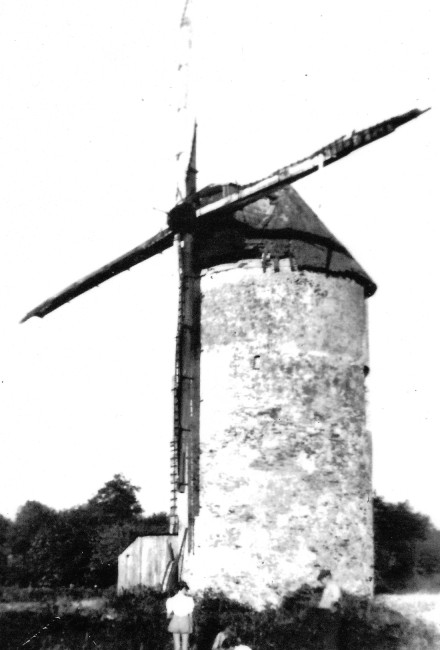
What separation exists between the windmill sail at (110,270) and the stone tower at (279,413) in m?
0.90

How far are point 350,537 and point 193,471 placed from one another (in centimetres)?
286

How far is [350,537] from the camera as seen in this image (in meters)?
13.5

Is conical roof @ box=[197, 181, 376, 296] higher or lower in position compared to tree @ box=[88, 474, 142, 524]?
higher

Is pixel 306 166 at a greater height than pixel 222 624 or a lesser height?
greater

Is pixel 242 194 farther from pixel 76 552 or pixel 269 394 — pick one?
pixel 76 552

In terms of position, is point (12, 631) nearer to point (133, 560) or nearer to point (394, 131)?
point (133, 560)

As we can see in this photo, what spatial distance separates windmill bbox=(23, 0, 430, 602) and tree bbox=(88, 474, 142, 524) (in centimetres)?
1453

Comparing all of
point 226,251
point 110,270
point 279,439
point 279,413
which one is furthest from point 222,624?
point 110,270

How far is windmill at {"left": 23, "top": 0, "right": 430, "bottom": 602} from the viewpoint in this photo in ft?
43.1

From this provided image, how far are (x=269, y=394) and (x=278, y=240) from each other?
A: 2755mm

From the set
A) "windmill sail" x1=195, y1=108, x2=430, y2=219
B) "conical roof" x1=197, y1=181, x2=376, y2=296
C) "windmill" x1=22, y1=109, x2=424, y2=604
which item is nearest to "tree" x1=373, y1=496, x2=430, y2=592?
"windmill" x1=22, y1=109, x2=424, y2=604

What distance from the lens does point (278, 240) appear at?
14242 mm

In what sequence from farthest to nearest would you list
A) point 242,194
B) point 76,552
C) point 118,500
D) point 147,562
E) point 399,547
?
1. point 118,500
2. point 399,547
3. point 76,552
4. point 242,194
5. point 147,562

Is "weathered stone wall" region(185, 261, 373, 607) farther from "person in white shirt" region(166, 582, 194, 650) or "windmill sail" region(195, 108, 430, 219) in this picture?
"person in white shirt" region(166, 582, 194, 650)
